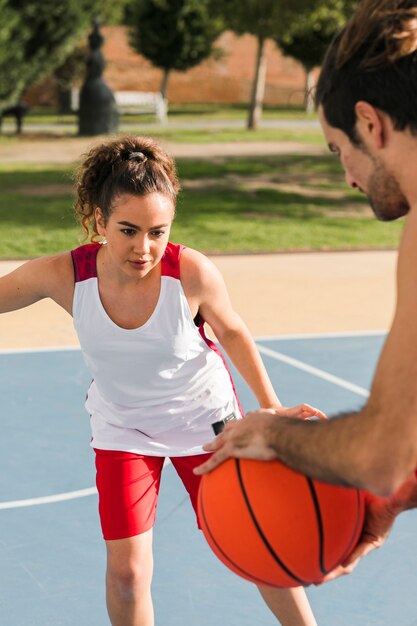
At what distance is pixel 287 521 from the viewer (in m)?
2.95

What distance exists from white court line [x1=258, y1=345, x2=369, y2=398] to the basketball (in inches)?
188

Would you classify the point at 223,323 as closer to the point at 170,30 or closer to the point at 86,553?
the point at 86,553

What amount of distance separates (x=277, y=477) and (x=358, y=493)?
0.24m

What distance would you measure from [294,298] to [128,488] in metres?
7.32

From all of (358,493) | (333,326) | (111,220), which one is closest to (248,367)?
(111,220)

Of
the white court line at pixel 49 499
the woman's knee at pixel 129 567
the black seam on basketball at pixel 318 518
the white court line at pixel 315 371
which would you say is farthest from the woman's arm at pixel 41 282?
the white court line at pixel 315 371

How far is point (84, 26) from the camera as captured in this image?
32.8m

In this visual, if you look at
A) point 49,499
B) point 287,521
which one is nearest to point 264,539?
point 287,521

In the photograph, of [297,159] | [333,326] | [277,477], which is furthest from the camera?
[297,159]

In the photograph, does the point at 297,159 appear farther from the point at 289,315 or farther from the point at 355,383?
the point at 355,383

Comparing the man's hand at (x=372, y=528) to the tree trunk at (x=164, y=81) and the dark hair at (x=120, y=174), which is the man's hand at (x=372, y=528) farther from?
the tree trunk at (x=164, y=81)

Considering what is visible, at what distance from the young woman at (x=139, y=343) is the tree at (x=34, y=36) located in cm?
2505

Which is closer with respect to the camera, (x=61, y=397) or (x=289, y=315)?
(x=61, y=397)

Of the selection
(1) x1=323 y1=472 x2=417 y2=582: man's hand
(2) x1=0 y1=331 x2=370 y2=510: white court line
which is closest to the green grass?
(2) x1=0 y1=331 x2=370 y2=510: white court line
